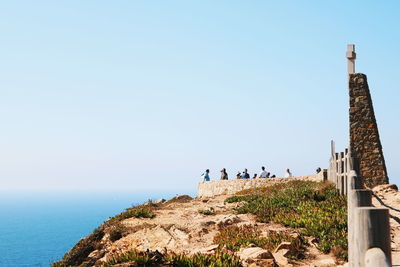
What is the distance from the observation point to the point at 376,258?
381cm

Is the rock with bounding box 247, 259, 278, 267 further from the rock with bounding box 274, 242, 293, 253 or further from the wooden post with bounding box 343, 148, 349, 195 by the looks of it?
the wooden post with bounding box 343, 148, 349, 195

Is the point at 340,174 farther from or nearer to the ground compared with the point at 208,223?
farther from the ground

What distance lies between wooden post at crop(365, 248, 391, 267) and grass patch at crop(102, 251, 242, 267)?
14.4 feet

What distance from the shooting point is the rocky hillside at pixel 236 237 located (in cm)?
878

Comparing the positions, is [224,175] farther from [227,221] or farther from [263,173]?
[227,221]

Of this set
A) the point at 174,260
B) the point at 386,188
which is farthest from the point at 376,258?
the point at 386,188

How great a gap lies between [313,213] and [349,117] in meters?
10.1

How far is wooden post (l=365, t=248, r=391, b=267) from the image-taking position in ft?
12.3

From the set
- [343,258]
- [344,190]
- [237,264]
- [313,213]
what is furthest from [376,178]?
[237,264]

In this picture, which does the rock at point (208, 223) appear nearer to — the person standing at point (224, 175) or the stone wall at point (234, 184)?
the stone wall at point (234, 184)

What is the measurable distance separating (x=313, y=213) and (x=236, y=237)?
313cm

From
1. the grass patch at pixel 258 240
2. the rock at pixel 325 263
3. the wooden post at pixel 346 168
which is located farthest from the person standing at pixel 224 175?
the rock at pixel 325 263

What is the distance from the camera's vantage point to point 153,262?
8.33 m

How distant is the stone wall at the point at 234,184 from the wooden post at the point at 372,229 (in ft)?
70.5
